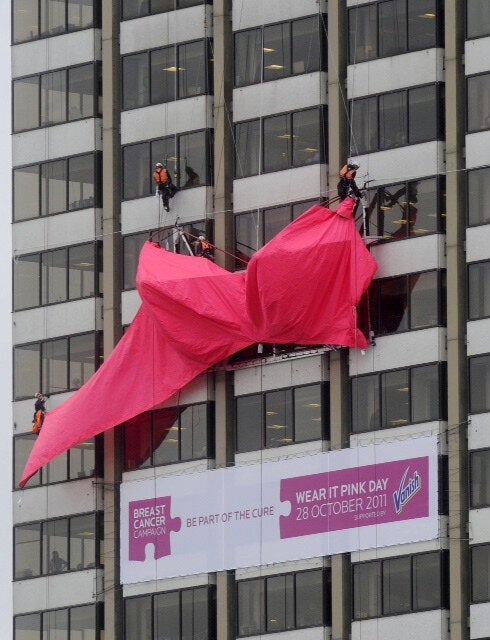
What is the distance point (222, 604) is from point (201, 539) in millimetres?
2787

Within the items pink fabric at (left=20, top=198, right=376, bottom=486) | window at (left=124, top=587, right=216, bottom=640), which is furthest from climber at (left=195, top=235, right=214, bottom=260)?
window at (left=124, top=587, right=216, bottom=640)

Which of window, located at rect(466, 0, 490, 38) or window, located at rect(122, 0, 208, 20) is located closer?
window, located at rect(466, 0, 490, 38)

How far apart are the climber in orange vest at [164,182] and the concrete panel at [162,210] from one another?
0.44 m

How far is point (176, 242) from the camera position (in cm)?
12662

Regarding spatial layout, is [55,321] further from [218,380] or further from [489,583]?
[489,583]

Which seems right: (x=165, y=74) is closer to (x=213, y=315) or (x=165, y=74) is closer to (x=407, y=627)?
(x=213, y=315)

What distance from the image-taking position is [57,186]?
131 meters

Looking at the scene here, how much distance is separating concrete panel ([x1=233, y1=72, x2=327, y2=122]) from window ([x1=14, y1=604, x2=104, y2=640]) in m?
20.9

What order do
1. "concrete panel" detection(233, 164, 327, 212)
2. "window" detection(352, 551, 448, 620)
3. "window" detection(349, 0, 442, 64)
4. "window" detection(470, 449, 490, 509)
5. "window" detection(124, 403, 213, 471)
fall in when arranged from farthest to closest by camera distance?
"window" detection(124, 403, 213, 471), "concrete panel" detection(233, 164, 327, 212), "window" detection(349, 0, 442, 64), "window" detection(352, 551, 448, 620), "window" detection(470, 449, 490, 509)

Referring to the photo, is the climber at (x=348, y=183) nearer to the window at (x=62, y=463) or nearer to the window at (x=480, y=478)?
the window at (x=480, y=478)

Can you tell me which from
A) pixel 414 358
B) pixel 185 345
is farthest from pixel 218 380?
pixel 414 358

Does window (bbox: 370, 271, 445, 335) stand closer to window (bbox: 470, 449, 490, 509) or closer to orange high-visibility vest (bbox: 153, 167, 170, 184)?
window (bbox: 470, 449, 490, 509)

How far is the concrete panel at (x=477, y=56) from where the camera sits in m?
118

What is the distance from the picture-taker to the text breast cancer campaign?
118438mm
